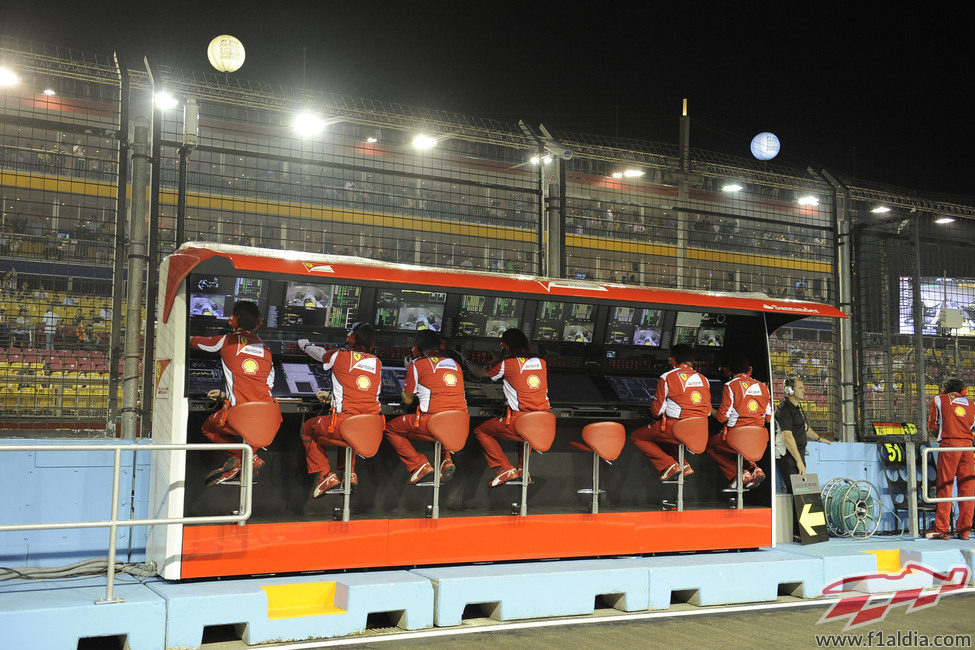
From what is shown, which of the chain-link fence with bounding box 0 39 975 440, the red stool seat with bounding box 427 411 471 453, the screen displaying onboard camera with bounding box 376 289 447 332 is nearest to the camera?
the chain-link fence with bounding box 0 39 975 440

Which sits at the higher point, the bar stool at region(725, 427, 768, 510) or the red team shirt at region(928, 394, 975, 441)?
the red team shirt at region(928, 394, 975, 441)

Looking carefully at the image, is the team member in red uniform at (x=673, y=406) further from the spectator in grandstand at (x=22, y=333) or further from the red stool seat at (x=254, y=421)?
the spectator in grandstand at (x=22, y=333)

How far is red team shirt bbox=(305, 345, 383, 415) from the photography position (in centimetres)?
730

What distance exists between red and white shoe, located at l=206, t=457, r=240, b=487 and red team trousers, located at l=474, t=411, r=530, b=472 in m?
2.14

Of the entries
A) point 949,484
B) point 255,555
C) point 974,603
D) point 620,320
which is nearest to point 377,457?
point 255,555

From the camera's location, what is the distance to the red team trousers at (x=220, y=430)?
23.0 ft

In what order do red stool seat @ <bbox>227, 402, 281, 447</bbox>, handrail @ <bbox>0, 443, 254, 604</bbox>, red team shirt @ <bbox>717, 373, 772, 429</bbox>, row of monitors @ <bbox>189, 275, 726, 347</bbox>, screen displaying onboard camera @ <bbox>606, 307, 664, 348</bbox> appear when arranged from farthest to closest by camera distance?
screen displaying onboard camera @ <bbox>606, 307, 664, 348</bbox> → red team shirt @ <bbox>717, 373, 772, 429</bbox> → row of monitors @ <bbox>189, 275, 726, 347</bbox> → red stool seat @ <bbox>227, 402, 281, 447</bbox> → handrail @ <bbox>0, 443, 254, 604</bbox>

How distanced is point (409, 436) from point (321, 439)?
0.76 metres

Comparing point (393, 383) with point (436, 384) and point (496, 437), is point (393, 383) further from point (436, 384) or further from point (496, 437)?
point (496, 437)

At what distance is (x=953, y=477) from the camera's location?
10.4 metres

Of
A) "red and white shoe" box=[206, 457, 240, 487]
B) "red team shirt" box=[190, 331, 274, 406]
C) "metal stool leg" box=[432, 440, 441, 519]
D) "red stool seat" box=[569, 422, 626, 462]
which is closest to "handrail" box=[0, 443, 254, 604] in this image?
"red and white shoe" box=[206, 457, 240, 487]

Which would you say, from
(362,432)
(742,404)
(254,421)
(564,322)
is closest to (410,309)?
(564,322)

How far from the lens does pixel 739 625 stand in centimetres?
683

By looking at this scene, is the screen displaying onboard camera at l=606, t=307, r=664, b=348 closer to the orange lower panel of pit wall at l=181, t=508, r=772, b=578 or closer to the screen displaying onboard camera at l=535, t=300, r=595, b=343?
the screen displaying onboard camera at l=535, t=300, r=595, b=343
